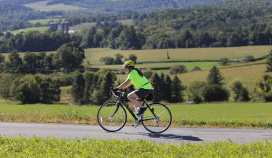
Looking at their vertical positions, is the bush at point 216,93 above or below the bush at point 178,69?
below

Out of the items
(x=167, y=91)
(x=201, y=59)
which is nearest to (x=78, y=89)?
(x=167, y=91)

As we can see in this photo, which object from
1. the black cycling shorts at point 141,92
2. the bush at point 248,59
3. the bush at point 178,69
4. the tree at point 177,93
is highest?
the black cycling shorts at point 141,92

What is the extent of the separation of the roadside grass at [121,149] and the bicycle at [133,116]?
1.99 m

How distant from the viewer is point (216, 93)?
74812 mm

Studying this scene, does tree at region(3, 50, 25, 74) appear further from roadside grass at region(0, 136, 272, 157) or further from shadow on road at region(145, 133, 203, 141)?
roadside grass at region(0, 136, 272, 157)

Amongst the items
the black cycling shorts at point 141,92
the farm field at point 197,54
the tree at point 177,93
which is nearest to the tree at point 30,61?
the farm field at point 197,54

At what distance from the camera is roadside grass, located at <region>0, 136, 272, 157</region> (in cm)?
712

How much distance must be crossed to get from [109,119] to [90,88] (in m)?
78.5

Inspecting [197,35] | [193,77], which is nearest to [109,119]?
[193,77]

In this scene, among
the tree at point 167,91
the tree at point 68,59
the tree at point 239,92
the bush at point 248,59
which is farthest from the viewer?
the tree at point 68,59

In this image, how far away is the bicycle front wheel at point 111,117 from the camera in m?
10.3

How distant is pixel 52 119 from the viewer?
12.2m

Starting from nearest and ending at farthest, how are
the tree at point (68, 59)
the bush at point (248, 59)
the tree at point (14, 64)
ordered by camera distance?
the bush at point (248, 59) → the tree at point (14, 64) → the tree at point (68, 59)

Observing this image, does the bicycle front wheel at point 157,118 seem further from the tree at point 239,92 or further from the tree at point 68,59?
the tree at point 68,59
